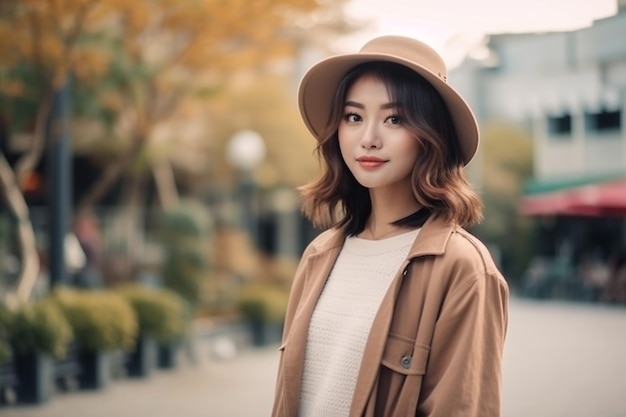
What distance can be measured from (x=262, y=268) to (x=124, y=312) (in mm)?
5440

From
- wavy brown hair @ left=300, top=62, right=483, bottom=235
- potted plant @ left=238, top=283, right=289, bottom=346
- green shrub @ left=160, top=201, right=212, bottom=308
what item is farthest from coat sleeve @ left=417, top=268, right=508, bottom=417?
potted plant @ left=238, top=283, right=289, bottom=346

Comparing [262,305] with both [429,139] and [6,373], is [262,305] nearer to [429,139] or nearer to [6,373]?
[6,373]

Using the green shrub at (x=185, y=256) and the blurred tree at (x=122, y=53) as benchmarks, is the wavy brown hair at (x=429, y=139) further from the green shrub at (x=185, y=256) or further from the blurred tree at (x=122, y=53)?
the green shrub at (x=185, y=256)

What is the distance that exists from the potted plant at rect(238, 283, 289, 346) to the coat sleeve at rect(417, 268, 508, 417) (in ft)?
31.4

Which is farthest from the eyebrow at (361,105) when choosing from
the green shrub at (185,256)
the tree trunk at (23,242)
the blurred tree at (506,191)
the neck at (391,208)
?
the blurred tree at (506,191)

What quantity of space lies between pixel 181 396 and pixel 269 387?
0.95 m

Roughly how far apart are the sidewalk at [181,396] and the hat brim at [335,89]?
5.19 m

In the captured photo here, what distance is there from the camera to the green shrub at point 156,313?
9156 mm

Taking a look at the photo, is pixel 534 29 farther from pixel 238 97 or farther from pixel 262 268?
pixel 238 97

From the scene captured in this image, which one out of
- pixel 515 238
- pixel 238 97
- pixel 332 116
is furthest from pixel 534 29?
pixel 515 238

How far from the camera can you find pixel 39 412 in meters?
7.17

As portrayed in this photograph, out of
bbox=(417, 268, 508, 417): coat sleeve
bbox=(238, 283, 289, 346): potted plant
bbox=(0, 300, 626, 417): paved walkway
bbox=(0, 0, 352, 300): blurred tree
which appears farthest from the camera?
bbox=(238, 283, 289, 346): potted plant

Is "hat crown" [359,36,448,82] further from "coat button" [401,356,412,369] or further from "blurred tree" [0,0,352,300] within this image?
"blurred tree" [0,0,352,300]

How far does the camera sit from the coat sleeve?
2049mm
